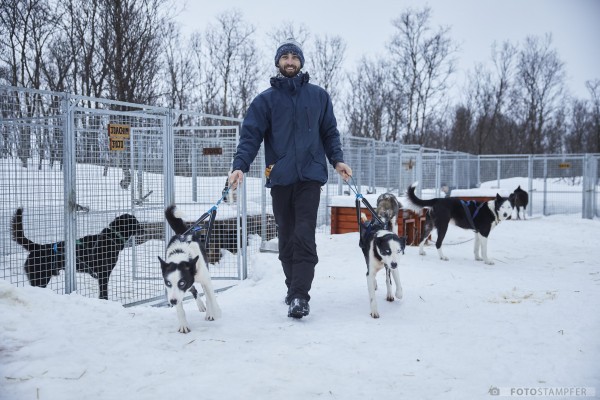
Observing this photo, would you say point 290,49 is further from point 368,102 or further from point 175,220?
point 368,102

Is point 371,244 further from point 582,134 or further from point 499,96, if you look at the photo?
point 582,134

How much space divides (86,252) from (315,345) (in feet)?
9.31

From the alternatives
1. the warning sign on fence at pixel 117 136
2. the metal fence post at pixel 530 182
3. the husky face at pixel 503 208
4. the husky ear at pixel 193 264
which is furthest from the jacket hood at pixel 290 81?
the metal fence post at pixel 530 182

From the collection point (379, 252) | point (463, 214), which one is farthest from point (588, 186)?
point (379, 252)

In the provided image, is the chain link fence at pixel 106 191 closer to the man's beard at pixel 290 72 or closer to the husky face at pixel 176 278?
the husky face at pixel 176 278

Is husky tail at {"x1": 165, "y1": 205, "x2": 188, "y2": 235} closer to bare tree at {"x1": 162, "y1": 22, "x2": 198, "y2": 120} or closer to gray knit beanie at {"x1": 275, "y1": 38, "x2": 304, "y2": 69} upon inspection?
gray knit beanie at {"x1": 275, "y1": 38, "x2": 304, "y2": 69}

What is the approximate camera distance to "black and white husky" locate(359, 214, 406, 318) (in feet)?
11.5

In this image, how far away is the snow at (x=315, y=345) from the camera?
2.25 metres

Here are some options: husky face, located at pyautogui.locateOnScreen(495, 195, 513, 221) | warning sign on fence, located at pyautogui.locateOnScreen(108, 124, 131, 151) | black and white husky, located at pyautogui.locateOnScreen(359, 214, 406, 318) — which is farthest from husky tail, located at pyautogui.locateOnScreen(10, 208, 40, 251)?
husky face, located at pyautogui.locateOnScreen(495, 195, 513, 221)

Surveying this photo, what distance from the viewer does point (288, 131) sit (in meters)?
3.44

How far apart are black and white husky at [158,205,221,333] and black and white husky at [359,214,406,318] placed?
122cm

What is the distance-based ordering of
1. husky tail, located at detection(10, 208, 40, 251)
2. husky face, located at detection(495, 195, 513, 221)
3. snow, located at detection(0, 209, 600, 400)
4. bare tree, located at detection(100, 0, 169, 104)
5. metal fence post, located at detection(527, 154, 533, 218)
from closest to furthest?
snow, located at detection(0, 209, 600, 400), husky tail, located at detection(10, 208, 40, 251), husky face, located at detection(495, 195, 513, 221), bare tree, located at detection(100, 0, 169, 104), metal fence post, located at detection(527, 154, 533, 218)

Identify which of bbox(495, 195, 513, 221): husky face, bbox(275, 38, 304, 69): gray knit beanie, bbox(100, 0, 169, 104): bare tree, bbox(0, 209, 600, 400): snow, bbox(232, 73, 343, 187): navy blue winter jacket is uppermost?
bbox(100, 0, 169, 104): bare tree

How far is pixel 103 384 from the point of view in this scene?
224 centimetres
